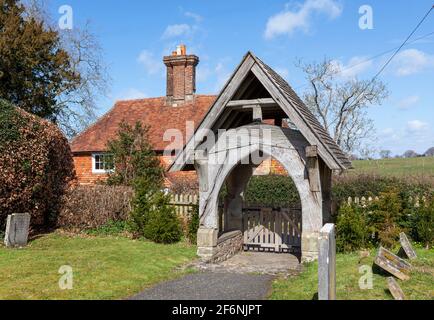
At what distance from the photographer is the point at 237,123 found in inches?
499

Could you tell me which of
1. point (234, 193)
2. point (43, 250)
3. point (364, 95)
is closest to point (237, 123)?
point (234, 193)

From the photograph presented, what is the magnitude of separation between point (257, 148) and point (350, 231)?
3372mm

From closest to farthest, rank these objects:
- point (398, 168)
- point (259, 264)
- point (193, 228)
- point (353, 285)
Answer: point (353, 285) → point (259, 264) → point (193, 228) → point (398, 168)

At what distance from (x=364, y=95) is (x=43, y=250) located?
40.6 m

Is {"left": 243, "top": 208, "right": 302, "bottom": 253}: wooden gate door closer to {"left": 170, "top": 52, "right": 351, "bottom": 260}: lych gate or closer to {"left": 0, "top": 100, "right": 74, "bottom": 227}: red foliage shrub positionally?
{"left": 170, "top": 52, "right": 351, "bottom": 260}: lych gate

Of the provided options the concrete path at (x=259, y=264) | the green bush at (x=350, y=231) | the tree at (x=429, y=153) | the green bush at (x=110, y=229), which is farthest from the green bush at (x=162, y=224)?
the tree at (x=429, y=153)

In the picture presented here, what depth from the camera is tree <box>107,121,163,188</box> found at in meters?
19.2

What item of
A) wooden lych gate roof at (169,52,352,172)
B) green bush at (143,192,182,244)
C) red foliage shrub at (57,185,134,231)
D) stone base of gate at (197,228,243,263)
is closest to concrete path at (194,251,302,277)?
stone base of gate at (197,228,243,263)

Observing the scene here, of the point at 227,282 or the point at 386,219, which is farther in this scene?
the point at 386,219

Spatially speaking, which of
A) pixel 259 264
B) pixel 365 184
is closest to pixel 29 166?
pixel 259 264

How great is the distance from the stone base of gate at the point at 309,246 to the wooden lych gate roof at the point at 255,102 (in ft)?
5.63

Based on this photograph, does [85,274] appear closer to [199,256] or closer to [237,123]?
[199,256]

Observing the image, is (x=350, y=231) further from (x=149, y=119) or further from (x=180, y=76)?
(x=149, y=119)

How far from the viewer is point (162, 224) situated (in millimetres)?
13641
